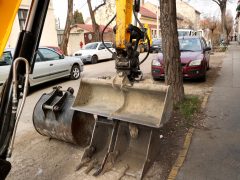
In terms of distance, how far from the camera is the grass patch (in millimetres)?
6168

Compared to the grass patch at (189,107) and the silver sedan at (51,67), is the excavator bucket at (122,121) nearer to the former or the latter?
the grass patch at (189,107)

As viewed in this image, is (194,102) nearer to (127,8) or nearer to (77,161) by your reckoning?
(77,161)

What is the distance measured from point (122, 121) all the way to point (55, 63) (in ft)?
24.5

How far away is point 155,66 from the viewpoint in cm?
1033

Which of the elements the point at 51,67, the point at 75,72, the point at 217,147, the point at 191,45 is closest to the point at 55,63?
the point at 51,67

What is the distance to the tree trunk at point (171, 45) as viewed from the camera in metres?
6.54

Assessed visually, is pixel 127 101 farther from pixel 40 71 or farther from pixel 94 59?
pixel 94 59

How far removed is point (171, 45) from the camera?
21.8ft

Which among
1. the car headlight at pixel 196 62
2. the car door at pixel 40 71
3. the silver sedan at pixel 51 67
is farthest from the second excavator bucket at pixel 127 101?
the car headlight at pixel 196 62

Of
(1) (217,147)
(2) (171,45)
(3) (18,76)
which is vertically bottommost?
(1) (217,147)

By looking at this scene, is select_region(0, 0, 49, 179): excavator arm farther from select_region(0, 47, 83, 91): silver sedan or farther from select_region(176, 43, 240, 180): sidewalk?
select_region(0, 47, 83, 91): silver sedan

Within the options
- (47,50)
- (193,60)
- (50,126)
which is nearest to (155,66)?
(193,60)

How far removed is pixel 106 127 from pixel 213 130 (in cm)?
228

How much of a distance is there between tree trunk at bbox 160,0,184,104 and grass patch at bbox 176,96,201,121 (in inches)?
7.9
